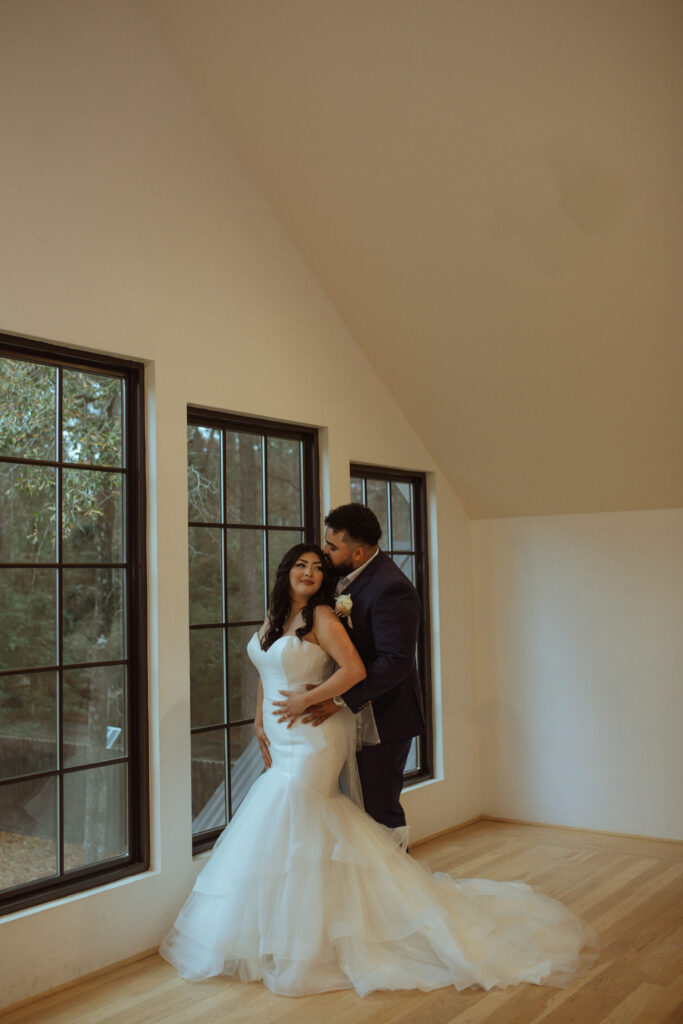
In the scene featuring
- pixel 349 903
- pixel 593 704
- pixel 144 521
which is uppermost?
pixel 144 521

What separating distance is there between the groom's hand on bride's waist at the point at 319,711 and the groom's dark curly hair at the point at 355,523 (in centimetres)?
67

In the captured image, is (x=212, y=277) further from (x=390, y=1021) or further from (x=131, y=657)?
(x=390, y=1021)

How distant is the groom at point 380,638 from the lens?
3.82 m

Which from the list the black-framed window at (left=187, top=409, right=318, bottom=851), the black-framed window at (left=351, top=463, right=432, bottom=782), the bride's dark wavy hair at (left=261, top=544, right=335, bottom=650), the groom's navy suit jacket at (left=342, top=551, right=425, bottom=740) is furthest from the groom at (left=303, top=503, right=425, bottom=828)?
the black-framed window at (left=351, top=463, right=432, bottom=782)

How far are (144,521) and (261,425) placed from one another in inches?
36.9

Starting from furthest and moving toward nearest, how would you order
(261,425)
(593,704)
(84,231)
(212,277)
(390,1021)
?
1. (593,704)
2. (261,425)
3. (212,277)
4. (84,231)
5. (390,1021)

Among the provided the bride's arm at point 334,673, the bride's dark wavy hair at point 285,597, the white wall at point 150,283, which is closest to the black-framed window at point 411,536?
the white wall at point 150,283

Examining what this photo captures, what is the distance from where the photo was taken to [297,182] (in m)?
4.59

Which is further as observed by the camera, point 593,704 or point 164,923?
point 593,704

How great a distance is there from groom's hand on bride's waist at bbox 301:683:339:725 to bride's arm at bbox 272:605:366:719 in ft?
0.14

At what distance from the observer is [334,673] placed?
3736 mm

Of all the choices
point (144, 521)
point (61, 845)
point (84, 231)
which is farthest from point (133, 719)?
point (84, 231)

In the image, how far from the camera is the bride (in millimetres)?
3387

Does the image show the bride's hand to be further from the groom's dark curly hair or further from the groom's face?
the groom's dark curly hair
